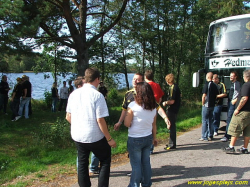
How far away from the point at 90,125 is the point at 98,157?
1.64 ft

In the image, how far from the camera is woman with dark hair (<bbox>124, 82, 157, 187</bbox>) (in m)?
3.46

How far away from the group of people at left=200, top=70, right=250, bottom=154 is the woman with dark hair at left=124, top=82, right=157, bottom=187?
2.71 m

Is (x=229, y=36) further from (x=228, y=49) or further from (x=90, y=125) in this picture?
(x=90, y=125)

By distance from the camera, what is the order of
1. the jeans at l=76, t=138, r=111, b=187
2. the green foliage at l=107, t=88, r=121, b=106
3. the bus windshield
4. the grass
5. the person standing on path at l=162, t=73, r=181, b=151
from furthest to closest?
the green foliage at l=107, t=88, r=121, b=106, the bus windshield, the person standing on path at l=162, t=73, r=181, b=151, the grass, the jeans at l=76, t=138, r=111, b=187

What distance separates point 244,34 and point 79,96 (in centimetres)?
645

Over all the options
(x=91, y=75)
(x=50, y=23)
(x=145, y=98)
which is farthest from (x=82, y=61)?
(x=145, y=98)

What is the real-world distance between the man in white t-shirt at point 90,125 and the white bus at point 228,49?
18.3 feet

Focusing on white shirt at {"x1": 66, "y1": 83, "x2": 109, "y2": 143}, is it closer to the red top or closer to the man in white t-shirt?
the man in white t-shirt

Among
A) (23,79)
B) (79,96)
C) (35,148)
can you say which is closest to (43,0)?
(23,79)

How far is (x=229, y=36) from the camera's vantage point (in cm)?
802

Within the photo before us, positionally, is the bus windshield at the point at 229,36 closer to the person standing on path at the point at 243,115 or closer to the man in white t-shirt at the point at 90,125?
the person standing on path at the point at 243,115

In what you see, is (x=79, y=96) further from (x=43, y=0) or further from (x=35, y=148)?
(x=43, y=0)

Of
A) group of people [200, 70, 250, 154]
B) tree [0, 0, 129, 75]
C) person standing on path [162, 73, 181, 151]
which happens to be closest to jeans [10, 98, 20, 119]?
tree [0, 0, 129, 75]

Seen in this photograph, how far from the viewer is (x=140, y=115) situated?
3.47 m
